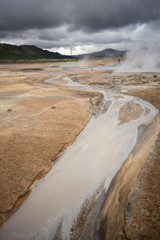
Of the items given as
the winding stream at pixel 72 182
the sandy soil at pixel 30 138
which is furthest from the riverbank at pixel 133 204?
the sandy soil at pixel 30 138

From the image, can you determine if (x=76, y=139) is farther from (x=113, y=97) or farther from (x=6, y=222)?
(x=113, y=97)

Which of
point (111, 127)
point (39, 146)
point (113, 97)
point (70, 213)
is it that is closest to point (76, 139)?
point (39, 146)

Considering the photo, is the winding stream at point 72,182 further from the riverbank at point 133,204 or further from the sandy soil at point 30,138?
the riverbank at point 133,204

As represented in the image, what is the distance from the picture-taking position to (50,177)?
6.58 metres

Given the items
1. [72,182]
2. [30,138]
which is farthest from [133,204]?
[30,138]

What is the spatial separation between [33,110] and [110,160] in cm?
868

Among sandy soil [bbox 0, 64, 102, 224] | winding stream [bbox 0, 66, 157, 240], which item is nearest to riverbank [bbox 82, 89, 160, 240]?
winding stream [bbox 0, 66, 157, 240]

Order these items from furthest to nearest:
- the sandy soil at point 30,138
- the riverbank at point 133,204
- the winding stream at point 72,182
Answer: the sandy soil at point 30,138
the winding stream at point 72,182
the riverbank at point 133,204

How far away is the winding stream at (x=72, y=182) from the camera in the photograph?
471cm

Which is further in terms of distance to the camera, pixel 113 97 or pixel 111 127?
pixel 113 97

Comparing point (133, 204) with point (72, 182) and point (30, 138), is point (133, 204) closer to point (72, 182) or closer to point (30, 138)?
point (72, 182)

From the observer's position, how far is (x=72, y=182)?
638 centimetres

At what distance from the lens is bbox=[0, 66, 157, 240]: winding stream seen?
4707 mm

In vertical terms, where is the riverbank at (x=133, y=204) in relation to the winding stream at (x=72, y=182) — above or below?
above
